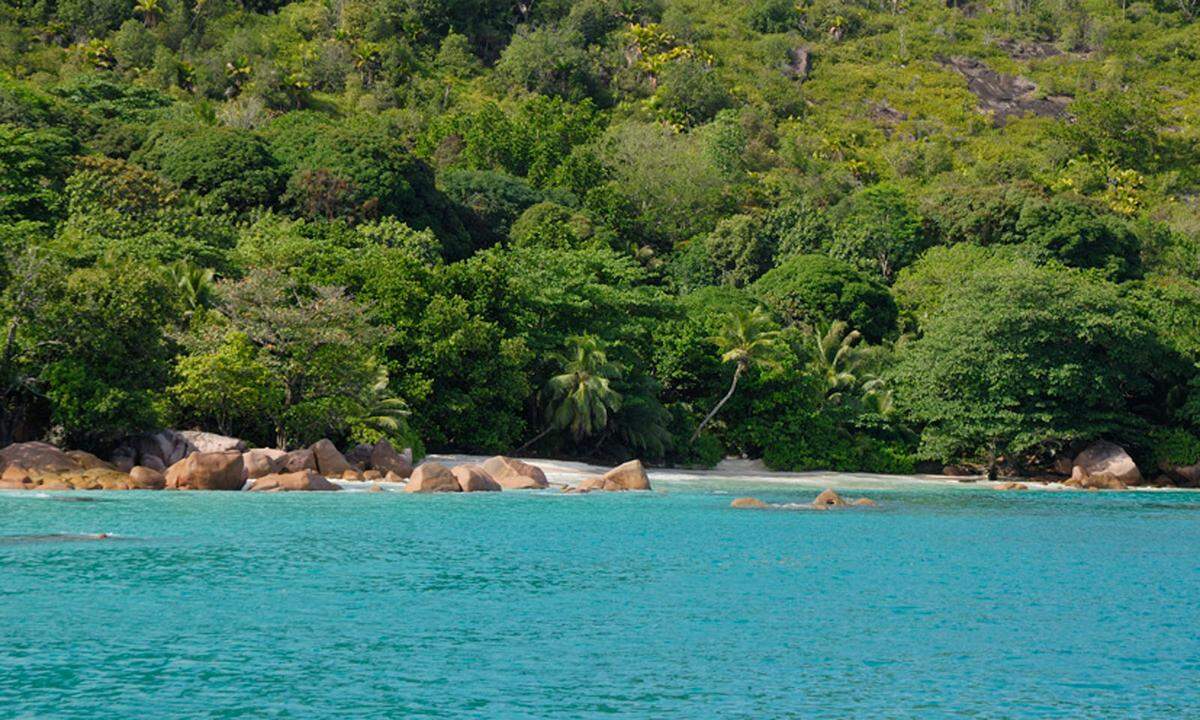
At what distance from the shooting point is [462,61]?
5017 inches

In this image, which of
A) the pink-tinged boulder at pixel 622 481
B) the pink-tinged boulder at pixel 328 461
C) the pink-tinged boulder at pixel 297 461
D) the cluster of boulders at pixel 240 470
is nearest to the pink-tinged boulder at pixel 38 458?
the cluster of boulders at pixel 240 470

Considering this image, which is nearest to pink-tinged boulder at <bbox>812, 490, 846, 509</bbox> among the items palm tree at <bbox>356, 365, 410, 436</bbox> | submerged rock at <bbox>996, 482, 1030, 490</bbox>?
palm tree at <bbox>356, 365, 410, 436</bbox>

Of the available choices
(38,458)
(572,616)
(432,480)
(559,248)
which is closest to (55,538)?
(572,616)

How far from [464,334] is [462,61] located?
85.5m

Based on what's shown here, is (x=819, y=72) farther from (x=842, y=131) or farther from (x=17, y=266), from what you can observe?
(x=17, y=266)

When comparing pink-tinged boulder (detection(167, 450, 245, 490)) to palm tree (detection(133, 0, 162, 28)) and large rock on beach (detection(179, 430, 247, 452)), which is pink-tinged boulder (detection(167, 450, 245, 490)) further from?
palm tree (detection(133, 0, 162, 28))

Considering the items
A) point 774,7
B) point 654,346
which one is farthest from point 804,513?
point 774,7

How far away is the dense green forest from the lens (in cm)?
4269

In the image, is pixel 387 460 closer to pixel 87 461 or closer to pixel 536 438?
pixel 536 438

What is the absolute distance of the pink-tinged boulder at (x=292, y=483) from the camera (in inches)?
1449

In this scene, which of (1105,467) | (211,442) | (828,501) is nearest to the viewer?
(828,501)

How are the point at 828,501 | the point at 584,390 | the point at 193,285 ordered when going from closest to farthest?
the point at 828,501 → the point at 193,285 → the point at 584,390

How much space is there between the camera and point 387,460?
43406 millimetres

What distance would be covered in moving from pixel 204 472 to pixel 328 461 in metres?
5.40
